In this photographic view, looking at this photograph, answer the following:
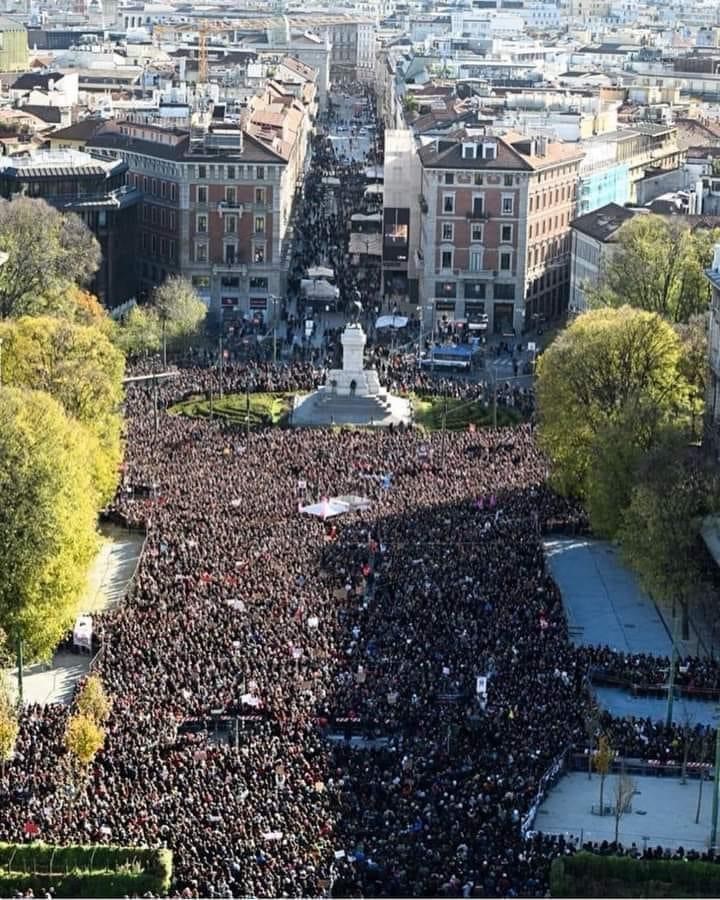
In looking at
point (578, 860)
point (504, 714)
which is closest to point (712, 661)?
point (504, 714)

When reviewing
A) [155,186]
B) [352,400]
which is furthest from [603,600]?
[155,186]

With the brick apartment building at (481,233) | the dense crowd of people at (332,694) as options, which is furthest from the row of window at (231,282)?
the dense crowd of people at (332,694)

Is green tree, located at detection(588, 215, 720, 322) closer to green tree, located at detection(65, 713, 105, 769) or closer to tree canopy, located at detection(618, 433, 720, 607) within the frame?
tree canopy, located at detection(618, 433, 720, 607)

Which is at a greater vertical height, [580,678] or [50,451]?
[50,451]

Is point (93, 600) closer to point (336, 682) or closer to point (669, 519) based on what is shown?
point (336, 682)

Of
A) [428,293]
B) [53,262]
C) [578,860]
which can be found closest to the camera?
[578,860]

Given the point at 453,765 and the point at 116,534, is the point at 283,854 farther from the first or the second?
the point at 116,534
